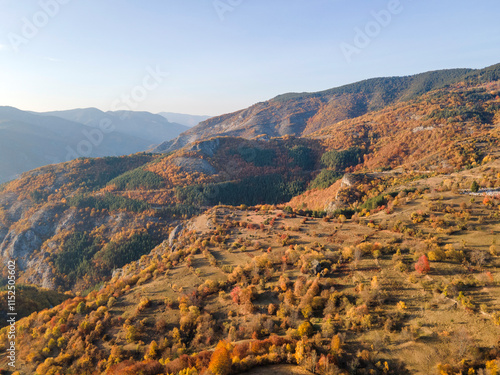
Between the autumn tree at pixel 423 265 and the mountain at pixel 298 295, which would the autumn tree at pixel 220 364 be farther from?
the autumn tree at pixel 423 265

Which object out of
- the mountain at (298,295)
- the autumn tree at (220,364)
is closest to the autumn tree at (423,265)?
the mountain at (298,295)

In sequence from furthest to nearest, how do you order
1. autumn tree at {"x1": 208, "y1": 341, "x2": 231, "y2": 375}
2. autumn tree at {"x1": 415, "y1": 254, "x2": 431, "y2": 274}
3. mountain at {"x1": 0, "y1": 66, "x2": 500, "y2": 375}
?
1. autumn tree at {"x1": 415, "y1": 254, "x2": 431, "y2": 274}
2. mountain at {"x1": 0, "y1": 66, "x2": 500, "y2": 375}
3. autumn tree at {"x1": 208, "y1": 341, "x2": 231, "y2": 375}

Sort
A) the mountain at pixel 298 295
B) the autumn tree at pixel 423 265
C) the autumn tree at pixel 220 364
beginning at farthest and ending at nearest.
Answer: the autumn tree at pixel 423 265 < the mountain at pixel 298 295 < the autumn tree at pixel 220 364

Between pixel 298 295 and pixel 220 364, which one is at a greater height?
pixel 220 364

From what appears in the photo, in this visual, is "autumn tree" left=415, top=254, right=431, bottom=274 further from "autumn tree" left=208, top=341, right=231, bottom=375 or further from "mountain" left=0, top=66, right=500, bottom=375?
"autumn tree" left=208, top=341, right=231, bottom=375

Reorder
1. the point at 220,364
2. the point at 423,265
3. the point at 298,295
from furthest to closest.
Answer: the point at 298,295, the point at 423,265, the point at 220,364

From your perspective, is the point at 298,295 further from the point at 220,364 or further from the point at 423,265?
the point at 423,265

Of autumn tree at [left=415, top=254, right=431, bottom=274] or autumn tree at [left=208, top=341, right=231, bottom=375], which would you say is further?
autumn tree at [left=415, top=254, right=431, bottom=274]

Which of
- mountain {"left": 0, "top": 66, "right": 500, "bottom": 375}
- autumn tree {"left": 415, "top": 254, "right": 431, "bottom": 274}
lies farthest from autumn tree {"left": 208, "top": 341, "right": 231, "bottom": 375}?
autumn tree {"left": 415, "top": 254, "right": 431, "bottom": 274}

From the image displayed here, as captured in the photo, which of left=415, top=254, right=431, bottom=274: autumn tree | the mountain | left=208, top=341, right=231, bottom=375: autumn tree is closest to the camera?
left=208, top=341, right=231, bottom=375: autumn tree

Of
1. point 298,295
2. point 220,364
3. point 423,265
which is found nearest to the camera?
point 220,364

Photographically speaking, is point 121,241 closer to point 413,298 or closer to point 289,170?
point 413,298

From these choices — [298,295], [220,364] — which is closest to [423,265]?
[298,295]
